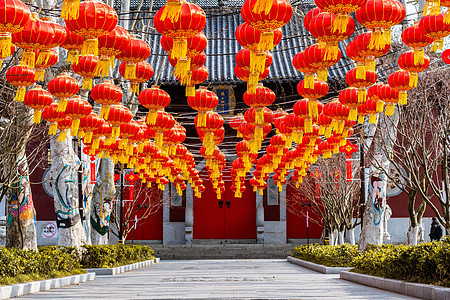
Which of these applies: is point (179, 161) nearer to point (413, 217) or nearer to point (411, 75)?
point (413, 217)

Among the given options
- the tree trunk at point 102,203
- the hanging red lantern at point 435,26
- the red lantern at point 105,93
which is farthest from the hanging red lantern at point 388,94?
the tree trunk at point 102,203

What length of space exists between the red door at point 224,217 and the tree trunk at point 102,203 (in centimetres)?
1172

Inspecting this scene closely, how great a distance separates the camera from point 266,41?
836 centimetres

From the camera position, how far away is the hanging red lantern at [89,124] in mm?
13422

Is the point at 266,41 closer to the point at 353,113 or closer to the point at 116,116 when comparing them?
the point at 353,113

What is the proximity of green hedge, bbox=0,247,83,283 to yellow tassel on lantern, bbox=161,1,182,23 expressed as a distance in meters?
6.27

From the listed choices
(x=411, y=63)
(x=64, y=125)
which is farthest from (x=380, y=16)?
(x=64, y=125)

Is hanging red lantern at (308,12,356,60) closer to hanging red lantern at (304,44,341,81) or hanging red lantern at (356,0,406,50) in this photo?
hanging red lantern at (356,0,406,50)

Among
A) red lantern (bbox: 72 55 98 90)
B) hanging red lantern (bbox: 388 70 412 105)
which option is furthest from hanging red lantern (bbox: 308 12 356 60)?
red lantern (bbox: 72 55 98 90)

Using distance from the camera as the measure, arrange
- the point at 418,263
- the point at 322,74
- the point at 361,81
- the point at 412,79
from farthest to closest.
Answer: the point at 361,81 < the point at 418,263 < the point at 412,79 < the point at 322,74

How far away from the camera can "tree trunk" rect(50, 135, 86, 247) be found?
15.9 metres

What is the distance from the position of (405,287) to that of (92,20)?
7286 mm

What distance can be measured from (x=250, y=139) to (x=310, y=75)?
635 cm

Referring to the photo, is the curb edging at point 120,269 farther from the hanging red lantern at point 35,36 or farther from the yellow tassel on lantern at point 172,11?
the yellow tassel on lantern at point 172,11
